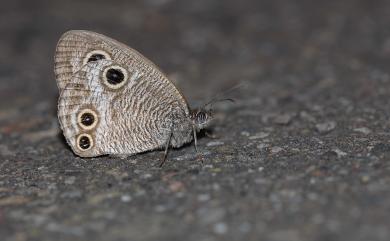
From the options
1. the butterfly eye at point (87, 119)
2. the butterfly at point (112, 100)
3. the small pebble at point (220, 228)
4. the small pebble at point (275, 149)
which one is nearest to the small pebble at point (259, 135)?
the small pebble at point (275, 149)

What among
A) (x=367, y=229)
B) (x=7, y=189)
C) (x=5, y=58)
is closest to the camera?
(x=367, y=229)

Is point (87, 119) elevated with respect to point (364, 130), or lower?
elevated

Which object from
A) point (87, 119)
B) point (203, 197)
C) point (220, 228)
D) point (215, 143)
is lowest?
point (220, 228)

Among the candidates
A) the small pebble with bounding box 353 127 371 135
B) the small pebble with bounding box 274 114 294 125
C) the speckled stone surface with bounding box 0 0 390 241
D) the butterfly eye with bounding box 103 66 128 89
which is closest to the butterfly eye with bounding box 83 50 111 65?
the butterfly eye with bounding box 103 66 128 89

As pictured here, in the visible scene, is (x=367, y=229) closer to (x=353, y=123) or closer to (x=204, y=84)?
(x=353, y=123)

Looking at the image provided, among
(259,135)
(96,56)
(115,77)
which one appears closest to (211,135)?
(259,135)

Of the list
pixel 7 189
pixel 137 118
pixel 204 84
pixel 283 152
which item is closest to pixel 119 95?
pixel 137 118

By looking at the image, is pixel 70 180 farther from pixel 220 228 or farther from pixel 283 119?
pixel 283 119

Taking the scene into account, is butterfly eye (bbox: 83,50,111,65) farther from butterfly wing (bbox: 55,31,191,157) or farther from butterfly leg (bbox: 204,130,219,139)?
butterfly leg (bbox: 204,130,219,139)
